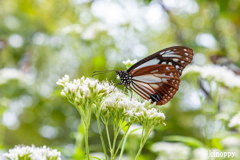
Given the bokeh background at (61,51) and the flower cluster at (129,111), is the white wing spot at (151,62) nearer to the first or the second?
the flower cluster at (129,111)

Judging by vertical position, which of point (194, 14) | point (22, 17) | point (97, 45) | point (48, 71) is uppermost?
point (22, 17)

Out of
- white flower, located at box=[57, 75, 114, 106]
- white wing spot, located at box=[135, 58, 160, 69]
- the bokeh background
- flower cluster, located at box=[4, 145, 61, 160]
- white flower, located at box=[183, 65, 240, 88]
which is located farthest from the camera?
the bokeh background

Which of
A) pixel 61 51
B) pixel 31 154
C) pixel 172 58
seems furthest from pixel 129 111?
pixel 61 51

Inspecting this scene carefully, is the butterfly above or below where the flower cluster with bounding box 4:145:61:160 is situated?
above

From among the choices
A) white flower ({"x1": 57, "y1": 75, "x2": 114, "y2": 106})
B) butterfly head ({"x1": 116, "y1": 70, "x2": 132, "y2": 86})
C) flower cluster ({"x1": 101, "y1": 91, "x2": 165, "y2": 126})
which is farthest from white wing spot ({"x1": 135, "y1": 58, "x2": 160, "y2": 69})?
white flower ({"x1": 57, "y1": 75, "x2": 114, "y2": 106})

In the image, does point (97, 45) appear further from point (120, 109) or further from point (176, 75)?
point (120, 109)

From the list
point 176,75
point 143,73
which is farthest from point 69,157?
point 176,75

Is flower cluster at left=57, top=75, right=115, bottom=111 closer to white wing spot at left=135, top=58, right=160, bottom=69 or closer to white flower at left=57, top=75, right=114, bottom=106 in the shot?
white flower at left=57, top=75, right=114, bottom=106

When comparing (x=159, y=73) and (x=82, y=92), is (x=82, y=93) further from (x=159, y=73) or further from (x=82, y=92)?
(x=159, y=73)

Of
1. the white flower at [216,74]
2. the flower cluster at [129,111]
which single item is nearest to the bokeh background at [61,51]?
the white flower at [216,74]
